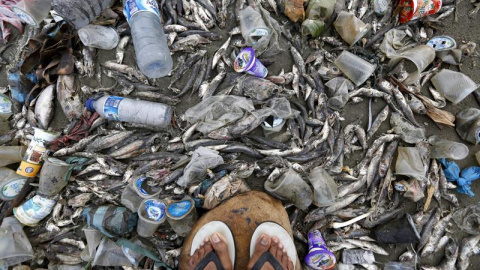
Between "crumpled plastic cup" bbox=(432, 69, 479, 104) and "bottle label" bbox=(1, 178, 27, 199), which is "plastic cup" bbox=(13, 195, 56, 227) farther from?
"crumpled plastic cup" bbox=(432, 69, 479, 104)

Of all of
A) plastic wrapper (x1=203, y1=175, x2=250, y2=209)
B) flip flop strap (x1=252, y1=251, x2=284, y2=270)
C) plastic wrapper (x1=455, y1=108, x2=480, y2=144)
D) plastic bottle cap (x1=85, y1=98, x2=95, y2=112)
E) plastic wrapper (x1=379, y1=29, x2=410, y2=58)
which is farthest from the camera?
plastic wrapper (x1=379, y1=29, x2=410, y2=58)

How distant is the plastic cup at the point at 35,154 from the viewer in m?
3.30

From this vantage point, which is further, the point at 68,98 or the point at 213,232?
the point at 68,98

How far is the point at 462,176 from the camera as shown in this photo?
142 inches

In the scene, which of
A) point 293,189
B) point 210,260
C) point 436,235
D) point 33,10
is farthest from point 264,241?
point 33,10

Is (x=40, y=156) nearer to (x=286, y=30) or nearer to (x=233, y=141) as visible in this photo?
(x=233, y=141)

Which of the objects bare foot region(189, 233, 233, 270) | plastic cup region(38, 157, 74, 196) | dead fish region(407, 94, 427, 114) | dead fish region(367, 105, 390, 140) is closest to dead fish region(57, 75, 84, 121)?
plastic cup region(38, 157, 74, 196)

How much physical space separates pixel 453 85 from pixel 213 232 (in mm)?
3487

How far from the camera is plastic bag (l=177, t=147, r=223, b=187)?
3.13 meters

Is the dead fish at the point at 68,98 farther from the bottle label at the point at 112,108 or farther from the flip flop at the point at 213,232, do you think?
the flip flop at the point at 213,232

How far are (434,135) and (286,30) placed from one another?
2.29 m

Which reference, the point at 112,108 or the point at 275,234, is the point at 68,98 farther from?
the point at 275,234

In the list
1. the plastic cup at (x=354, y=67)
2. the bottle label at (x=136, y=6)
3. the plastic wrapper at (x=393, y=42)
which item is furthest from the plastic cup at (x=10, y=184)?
the plastic wrapper at (x=393, y=42)

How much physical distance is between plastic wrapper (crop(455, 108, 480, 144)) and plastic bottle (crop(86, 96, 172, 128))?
11.8 ft
